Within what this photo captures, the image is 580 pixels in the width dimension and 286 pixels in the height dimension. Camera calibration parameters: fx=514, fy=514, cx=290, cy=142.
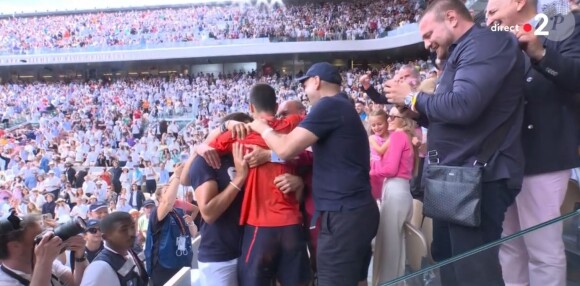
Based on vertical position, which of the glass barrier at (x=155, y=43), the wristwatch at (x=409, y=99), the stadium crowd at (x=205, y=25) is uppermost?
the stadium crowd at (x=205, y=25)

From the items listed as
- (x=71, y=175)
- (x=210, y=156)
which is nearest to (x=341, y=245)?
(x=210, y=156)

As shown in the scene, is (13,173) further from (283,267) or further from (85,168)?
(283,267)

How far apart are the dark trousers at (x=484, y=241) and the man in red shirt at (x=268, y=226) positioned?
555 millimetres

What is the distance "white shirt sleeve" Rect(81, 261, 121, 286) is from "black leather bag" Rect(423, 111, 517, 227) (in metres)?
1.30

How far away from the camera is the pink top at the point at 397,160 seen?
7.71 feet

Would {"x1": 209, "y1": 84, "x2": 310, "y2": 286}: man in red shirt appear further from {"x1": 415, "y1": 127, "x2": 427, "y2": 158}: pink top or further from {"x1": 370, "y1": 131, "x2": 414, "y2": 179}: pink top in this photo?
{"x1": 415, "y1": 127, "x2": 427, "y2": 158}: pink top

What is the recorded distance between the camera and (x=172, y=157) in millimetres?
10734

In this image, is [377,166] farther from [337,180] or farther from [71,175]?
[71,175]

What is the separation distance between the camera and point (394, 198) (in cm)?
220

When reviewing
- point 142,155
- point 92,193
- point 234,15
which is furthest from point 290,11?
point 92,193

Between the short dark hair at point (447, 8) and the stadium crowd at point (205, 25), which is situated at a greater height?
the stadium crowd at point (205, 25)

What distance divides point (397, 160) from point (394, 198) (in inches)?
9.1

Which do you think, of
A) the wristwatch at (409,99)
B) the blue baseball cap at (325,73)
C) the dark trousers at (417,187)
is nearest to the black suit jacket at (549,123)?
the wristwatch at (409,99)

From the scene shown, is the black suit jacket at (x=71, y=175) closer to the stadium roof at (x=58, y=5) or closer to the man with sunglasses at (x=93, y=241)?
the man with sunglasses at (x=93, y=241)
